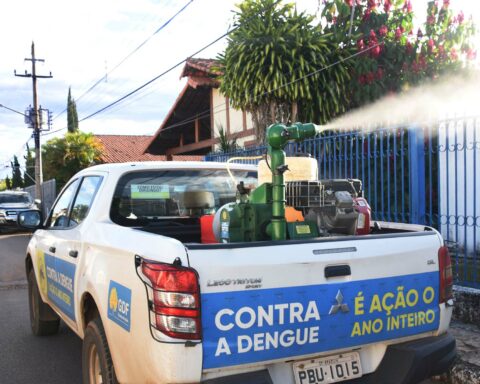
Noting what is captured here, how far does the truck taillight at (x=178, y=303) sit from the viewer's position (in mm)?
2211

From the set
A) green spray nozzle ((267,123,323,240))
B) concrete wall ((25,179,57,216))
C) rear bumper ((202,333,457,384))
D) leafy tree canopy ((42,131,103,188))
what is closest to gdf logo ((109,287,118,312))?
green spray nozzle ((267,123,323,240))

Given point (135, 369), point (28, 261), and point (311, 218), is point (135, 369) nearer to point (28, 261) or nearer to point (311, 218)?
point (311, 218)

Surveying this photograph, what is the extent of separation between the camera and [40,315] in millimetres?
5062

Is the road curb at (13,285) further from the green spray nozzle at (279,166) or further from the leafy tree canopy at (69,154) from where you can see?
the leafy tree canopy at (69,154)

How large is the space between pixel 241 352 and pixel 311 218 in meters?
1.13

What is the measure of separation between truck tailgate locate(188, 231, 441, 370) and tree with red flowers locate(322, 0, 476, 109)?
8.31 meters

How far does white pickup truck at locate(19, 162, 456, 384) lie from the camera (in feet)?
7.33

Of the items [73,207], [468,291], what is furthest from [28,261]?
[468,291]

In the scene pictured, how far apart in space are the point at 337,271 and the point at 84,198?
224 centimetres

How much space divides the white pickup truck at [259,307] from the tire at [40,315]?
1.84 metres

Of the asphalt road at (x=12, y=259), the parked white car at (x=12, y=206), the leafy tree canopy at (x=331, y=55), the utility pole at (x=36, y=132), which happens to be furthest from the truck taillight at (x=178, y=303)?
the utility pole at (x=36, y=132)

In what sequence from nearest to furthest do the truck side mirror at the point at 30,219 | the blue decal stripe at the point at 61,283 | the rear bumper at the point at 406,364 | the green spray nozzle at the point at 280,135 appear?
the rear bumper at the point at 406,364 → the green spray nozzle at the point at 280,135 → the blue decal stripe at the point at 61,283 → the truck side mirror at the point at 30,219

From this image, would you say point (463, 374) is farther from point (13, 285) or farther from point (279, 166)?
point (13, 285)

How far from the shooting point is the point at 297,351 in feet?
7.88
